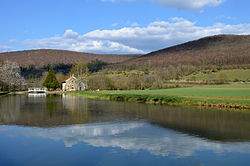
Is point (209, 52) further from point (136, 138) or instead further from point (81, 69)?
point (136, 138)

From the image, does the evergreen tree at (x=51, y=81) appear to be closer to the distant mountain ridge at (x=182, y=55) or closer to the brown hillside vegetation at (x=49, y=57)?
the distant mountain ridge at (x=182, y=55)

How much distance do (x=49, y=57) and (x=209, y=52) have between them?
311 feet

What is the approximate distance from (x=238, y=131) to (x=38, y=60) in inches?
6306

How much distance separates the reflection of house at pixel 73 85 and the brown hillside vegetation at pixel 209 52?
46.8 metres

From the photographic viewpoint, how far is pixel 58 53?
177625 mm

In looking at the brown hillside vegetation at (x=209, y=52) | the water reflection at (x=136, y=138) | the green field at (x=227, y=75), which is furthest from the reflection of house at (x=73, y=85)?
the water reflection at (x=136, y=138)

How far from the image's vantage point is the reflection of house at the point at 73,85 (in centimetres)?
8238

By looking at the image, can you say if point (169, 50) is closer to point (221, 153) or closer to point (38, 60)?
point (38, 60)

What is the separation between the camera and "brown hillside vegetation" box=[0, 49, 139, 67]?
161262 mm

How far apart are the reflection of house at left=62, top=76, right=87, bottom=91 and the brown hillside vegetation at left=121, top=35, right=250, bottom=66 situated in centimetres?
4683

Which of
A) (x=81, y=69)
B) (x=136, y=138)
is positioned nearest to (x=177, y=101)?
(x=136, y=138)

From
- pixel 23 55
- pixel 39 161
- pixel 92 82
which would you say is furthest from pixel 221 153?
pixel 23 55

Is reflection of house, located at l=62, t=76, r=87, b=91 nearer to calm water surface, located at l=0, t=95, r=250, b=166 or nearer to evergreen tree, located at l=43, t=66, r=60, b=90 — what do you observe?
evergreen tree, located at l=43, t=66, r=60, b=90

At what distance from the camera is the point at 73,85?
86.5 metres
